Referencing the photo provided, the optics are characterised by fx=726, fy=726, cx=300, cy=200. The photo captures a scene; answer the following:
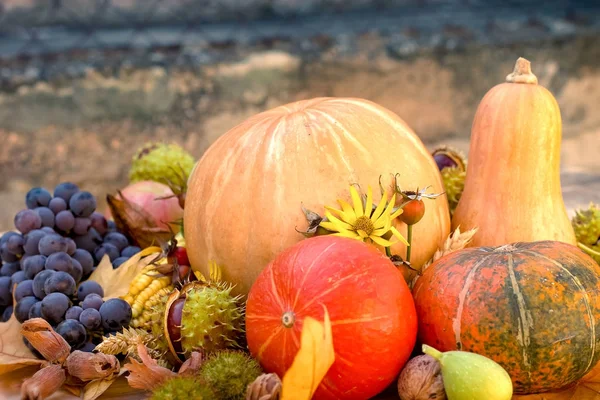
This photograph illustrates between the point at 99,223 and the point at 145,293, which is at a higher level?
the point at 99,223

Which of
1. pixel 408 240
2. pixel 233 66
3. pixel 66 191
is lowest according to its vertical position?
pixel 408 240

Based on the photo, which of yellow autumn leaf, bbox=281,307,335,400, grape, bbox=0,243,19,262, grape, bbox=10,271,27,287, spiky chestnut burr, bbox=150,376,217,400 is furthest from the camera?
grape, bbox=0,243,19,262

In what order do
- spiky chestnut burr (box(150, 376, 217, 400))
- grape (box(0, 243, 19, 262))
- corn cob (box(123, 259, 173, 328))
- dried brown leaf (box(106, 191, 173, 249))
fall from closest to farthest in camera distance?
spiky chestnut burr (box(150, 376, 217, 400)) < corn cob (box(123, 259, 173, 328)) < grape (box(0, 243, 19, 262)) < dried brown leaf (box(106, 191, 173, 249))

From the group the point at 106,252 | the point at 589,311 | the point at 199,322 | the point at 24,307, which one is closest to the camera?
the point at 589,311

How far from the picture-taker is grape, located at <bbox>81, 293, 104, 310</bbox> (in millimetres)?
1621

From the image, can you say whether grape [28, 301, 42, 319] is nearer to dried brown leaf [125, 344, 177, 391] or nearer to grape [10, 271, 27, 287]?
grape [10, 271, 27, 287]

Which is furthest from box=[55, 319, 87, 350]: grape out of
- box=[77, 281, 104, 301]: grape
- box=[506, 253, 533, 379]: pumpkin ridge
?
box=[506, 253, 533, 379]: pumpkin ridge

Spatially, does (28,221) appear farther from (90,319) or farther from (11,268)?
(90,319)

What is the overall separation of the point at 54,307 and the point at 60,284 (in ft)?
0.21

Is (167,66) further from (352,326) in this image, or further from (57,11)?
(352,326)

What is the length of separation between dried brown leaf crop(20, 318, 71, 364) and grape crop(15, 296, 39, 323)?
0.18m

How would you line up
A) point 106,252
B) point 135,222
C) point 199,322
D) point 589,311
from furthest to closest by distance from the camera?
point 135,222 → point 106,252 → point 199,322 → point 589,311

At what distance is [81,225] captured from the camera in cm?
196

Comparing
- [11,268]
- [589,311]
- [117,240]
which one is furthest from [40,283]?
[589,311]
